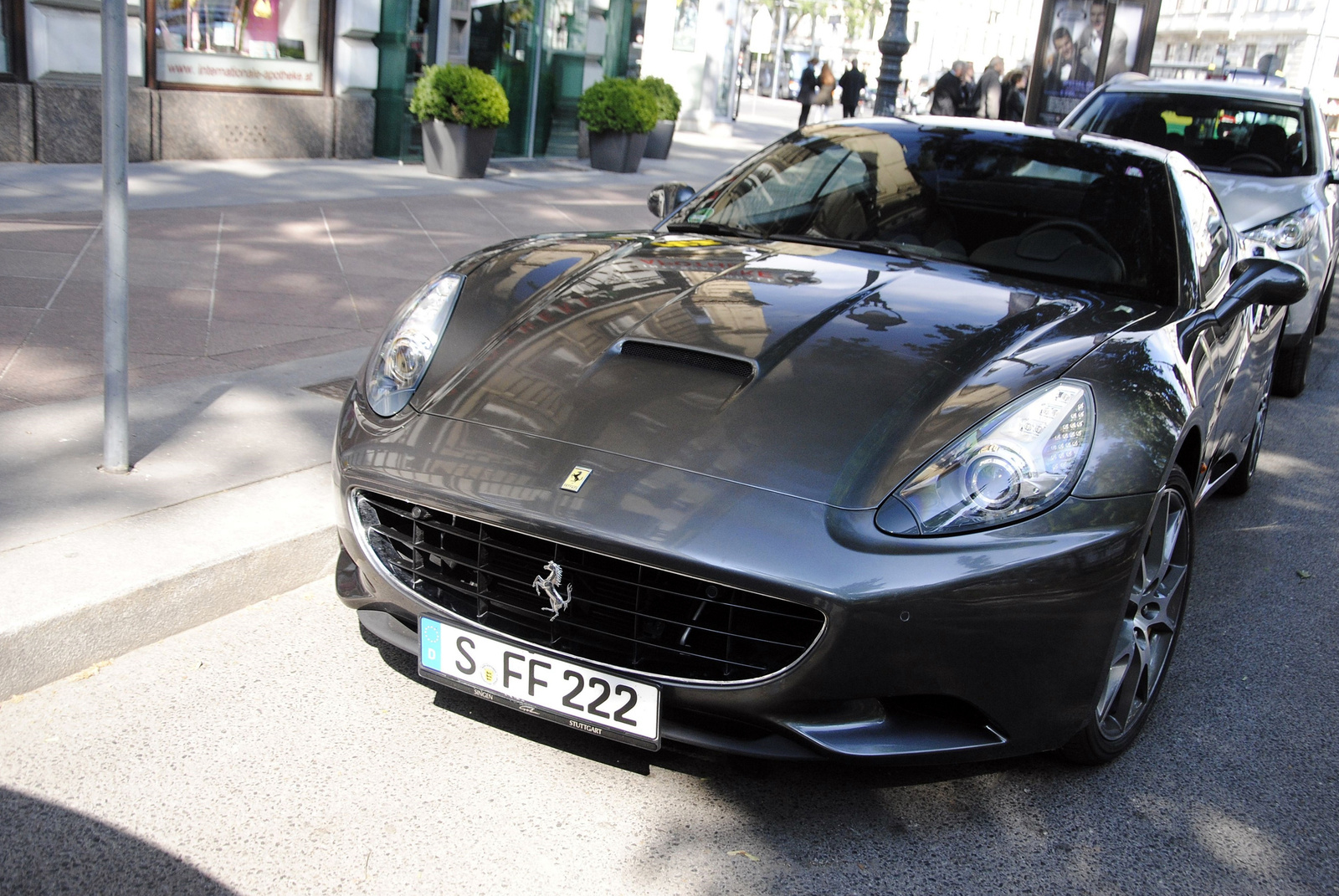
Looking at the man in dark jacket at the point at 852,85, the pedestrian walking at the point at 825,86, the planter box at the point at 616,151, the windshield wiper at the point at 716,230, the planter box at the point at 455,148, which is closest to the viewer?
the windshield wiper at the point at 716,230

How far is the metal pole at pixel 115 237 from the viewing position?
11.8 ft

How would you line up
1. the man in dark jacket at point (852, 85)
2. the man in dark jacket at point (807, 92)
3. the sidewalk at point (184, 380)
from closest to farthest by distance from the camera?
1. the sidewalk at point (184, 380)
2. the man in dark jacket at point (852, 85)
3. the man in dark jacket at point (807, 92)

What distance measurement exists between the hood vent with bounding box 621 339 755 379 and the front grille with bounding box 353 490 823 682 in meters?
0.61

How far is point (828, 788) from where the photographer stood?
2795mm

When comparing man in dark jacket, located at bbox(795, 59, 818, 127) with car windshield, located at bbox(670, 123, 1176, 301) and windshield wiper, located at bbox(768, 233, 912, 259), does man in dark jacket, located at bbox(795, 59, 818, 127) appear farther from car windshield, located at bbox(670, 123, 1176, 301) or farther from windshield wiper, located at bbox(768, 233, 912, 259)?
windshield wiper, located at bbox(768, 233, 912, 259)

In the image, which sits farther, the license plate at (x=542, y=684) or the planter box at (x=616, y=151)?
the planter box at (x=616, y=151)

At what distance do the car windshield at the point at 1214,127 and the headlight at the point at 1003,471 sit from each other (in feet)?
19.3

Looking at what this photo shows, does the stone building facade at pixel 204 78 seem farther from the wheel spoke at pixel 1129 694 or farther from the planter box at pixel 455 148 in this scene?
the wheel spoke at pixel 1129 694

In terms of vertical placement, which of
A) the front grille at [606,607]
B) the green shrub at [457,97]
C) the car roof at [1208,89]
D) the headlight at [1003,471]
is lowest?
the front grille at [606,607]

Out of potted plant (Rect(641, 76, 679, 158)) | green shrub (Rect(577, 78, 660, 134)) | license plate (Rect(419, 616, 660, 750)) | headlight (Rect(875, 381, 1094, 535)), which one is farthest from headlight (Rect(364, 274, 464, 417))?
potted plant (Rect(641, 76, 679, 158))

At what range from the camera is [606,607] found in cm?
252

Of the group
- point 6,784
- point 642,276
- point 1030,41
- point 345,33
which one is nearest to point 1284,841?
point 642,276

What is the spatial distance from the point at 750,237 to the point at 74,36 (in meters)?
8.74

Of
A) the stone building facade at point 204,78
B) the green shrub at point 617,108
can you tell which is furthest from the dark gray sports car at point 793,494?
the green shrub at point 617,108
